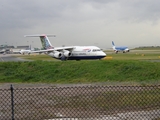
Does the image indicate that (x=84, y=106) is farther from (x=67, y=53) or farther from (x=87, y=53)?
(x=67, y=53)

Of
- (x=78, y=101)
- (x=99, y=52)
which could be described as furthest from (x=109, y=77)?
(x=99, y=52)

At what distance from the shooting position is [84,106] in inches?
328

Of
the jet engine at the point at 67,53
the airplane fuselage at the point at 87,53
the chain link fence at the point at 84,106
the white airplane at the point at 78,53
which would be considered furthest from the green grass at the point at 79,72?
the jet engine at the point at 67,53

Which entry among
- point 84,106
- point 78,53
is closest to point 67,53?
point 78,53

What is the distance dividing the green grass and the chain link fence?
20.9 ft

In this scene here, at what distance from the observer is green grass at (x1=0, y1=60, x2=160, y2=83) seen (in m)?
17.2

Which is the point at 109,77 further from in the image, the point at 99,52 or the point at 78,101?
the point at 99,52

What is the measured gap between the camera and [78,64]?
67.9ft

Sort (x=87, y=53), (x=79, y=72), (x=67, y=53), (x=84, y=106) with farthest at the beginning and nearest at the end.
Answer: (x=67, y=53), (x=87, y=53), (x=79, y=72), (x=84, y=106)

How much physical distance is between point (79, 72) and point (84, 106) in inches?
418

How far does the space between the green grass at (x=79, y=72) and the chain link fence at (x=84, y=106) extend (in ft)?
20.9

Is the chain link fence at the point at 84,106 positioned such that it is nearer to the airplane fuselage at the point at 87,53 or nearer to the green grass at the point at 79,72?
the green grass at the point at 79,72

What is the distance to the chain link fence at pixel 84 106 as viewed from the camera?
697cm

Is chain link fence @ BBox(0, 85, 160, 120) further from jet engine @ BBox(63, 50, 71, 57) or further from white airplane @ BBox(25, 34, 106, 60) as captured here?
jet engine @ BBox(63, 50, 71, 57)
